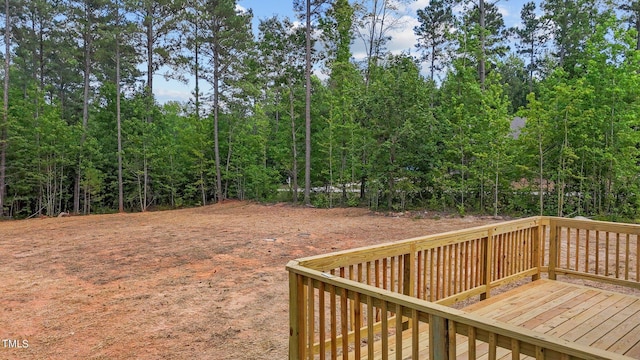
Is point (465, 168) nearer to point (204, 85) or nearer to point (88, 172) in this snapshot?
point (204, 85)

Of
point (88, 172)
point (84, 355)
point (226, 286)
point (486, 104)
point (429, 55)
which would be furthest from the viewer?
point (429, 55)

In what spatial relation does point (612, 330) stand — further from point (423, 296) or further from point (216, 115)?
point (216, 115)

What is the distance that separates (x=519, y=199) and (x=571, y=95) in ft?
9.79

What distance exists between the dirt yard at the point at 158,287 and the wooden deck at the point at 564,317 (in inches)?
54.1

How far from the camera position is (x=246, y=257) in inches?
245

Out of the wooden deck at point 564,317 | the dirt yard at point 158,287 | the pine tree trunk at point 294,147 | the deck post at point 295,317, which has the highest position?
the pine tree trunk at point 294,147

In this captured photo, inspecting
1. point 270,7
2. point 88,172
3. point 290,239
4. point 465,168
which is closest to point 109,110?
point 88,172

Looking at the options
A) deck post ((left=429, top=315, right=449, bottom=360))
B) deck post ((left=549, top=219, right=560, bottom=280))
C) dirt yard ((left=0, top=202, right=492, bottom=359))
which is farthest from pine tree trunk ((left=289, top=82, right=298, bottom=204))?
deck post ((left=429, top=315, right=449, bottom=360))

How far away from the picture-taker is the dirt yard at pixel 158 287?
3.16 m

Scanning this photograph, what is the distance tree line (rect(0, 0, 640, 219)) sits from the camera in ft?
34.3

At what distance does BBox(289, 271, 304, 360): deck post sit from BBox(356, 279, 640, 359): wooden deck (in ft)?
1.45

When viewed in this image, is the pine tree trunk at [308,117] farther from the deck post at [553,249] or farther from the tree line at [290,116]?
the deck post at [553,249]

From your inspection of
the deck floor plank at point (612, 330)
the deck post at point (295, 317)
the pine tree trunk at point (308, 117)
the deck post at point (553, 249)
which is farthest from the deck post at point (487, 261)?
the pine tree trunk at point (308, 117)

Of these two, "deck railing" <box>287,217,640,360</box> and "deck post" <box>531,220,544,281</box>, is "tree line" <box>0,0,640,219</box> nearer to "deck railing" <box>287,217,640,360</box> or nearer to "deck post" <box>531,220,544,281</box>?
"deck railing" <box>287,217,640,360</box>
